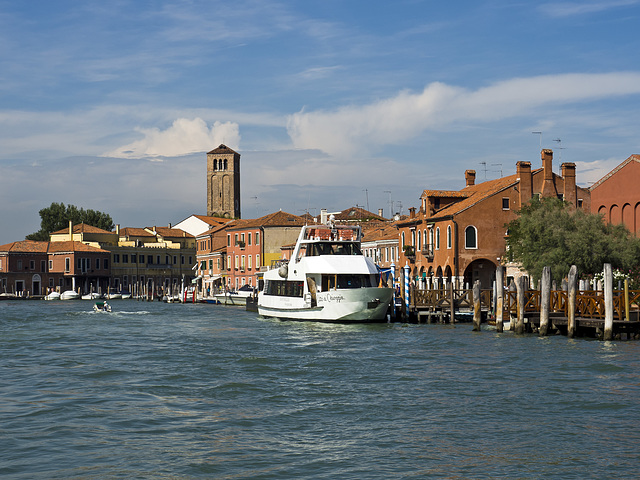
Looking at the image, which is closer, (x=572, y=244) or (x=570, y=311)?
(x=570, y=311)

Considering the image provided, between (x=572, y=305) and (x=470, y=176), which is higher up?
(x=470, y=176)

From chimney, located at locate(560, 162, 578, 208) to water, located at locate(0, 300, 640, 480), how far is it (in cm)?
2432

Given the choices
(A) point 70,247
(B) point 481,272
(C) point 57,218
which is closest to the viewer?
(B) point 481,272

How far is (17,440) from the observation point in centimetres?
1364

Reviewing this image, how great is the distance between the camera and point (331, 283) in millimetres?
37156

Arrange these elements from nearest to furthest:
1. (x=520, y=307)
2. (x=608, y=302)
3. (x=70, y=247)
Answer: (x=608, y=302) < (x=520, y=307) < (x=70, y=247)

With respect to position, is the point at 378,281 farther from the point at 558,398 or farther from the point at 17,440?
the point at 17,440

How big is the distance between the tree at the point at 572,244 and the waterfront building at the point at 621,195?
1.37 m

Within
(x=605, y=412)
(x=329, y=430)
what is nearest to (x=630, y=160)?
(x=605, y=412)

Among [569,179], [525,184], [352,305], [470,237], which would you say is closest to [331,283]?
[352,305]

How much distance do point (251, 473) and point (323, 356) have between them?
13276mm

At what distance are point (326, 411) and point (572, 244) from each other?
23.6 metres

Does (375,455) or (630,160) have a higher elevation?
(630,160)

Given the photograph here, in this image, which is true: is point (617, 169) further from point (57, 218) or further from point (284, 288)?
point (57, 218)
